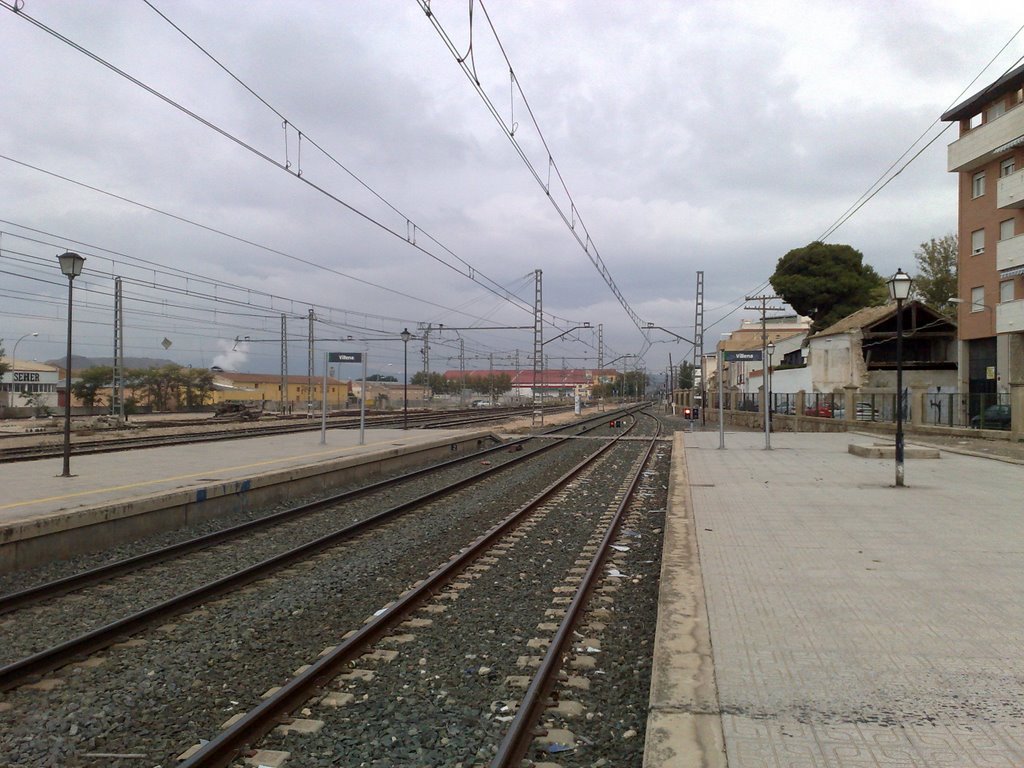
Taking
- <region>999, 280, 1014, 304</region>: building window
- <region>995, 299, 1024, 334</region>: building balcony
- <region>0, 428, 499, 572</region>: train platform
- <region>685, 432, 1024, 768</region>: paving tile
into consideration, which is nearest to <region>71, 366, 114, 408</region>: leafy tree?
<region>0, 428, 499, 572</region>: train platform

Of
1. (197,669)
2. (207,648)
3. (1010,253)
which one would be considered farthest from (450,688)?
(1010,253)

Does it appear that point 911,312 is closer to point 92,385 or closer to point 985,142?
point 985,142

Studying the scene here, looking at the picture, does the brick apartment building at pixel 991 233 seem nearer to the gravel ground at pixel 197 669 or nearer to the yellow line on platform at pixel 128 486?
the yellow line on platform at pixel 128 486

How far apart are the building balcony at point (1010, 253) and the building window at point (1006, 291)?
82 centimetres

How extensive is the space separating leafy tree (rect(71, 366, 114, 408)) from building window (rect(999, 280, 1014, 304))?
5343 cm

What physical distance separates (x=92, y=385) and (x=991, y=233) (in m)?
56.3

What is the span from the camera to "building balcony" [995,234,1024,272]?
104 feet

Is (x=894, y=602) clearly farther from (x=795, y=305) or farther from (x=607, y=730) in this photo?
(x=795, y=305)

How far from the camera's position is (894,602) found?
5.81 m

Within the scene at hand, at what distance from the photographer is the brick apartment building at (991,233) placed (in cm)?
3212

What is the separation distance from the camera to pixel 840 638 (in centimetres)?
497

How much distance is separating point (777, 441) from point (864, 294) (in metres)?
38.1

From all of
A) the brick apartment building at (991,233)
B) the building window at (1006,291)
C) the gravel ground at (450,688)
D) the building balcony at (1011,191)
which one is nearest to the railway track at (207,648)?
the gravel ground at (450,688)

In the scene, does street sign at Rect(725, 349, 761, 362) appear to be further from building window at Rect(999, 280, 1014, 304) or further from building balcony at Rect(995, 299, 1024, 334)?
building window at Rect(999, 280, 1014, 304)
